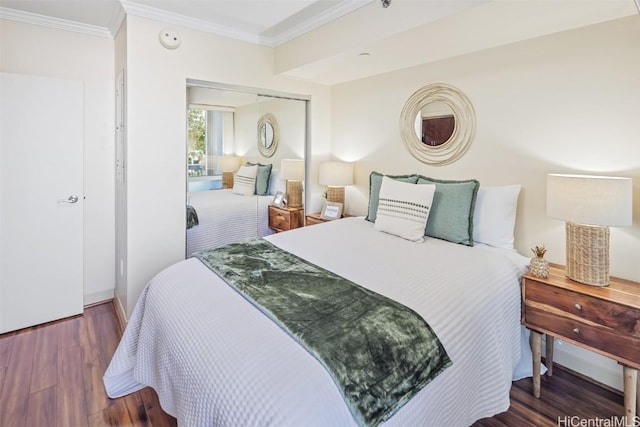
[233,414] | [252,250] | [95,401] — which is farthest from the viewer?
[252,250]

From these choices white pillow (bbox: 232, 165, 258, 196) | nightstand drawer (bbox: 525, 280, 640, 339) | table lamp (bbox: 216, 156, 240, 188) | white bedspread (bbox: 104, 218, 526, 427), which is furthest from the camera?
white pillow (bbox: 232, 165, 258, 196)

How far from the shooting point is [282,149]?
3.66 meters

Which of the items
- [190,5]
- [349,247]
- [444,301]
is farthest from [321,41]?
[444,301]

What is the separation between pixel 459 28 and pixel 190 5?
1.90 metres

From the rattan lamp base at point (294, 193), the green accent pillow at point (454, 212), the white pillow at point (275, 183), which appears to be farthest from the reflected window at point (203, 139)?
the green accent pillow at point (454, 212)

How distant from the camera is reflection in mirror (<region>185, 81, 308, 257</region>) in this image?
3.04m

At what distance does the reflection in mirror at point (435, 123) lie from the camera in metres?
2.84

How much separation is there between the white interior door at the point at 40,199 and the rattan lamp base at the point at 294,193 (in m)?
1.87

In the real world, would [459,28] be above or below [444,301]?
above

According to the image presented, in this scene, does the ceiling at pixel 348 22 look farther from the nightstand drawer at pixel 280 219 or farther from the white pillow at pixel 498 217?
the nightstand drawer at pixel 280 219

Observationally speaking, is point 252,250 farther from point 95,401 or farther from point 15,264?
point 15,264

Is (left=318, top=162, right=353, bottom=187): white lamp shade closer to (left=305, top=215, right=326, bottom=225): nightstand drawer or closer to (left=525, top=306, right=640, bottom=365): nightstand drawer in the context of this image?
(left=305, top=215, right=326, bottom=225): nightstand drawer

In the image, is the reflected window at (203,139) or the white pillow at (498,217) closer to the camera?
the white pillow at (498,217)

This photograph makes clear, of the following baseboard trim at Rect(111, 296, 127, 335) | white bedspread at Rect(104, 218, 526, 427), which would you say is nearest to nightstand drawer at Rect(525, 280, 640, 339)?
white bedspread at Rect(104, 218, 526, 427)
